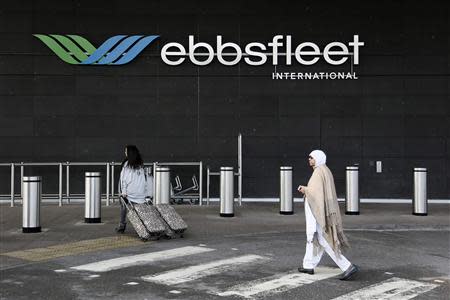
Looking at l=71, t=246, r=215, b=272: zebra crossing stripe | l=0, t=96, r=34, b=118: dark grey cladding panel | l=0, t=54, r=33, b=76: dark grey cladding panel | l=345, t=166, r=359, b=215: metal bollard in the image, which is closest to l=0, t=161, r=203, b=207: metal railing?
l=0, t=96, r=34, b=118: dark grey cladding panel

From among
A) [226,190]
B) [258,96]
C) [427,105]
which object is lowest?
[226,190]

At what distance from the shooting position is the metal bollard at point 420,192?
41.8ft

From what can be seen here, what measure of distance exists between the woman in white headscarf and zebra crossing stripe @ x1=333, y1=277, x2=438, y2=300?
0.41m

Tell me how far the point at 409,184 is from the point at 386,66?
11.7ft

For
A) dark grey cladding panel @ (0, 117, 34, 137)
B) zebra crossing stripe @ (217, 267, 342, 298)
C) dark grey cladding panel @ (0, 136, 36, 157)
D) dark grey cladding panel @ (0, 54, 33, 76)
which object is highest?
dark grey cladding panel @ (0, 54, 33, 76)

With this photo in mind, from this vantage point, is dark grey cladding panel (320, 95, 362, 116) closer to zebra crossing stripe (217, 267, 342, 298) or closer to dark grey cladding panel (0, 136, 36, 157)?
dark grey cladding panel (0, 136, 36, 157)

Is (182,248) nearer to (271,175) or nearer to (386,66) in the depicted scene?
(271,175)

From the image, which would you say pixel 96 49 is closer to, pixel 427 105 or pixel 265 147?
pixel 265 147

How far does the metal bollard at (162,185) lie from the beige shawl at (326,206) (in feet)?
21.5

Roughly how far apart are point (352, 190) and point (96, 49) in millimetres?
8441

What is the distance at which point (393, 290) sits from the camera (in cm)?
638

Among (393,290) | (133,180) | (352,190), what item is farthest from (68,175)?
(393,290)

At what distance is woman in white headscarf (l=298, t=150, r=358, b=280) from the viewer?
680 centimetres

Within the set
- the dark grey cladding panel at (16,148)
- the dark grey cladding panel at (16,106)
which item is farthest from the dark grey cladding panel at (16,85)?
the dark grey cladding panel at (16,148)
